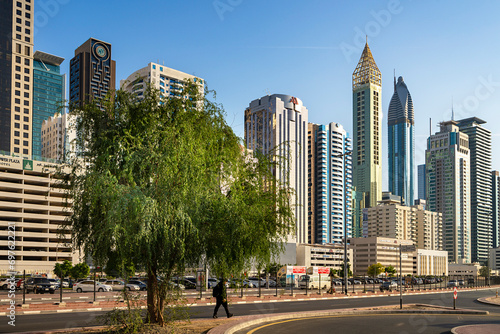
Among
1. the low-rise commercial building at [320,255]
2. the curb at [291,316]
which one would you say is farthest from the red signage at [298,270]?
the low-rise commercial building at [320,255]

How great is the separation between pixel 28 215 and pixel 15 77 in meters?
62.9

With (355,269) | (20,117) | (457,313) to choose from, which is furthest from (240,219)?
(355,269)

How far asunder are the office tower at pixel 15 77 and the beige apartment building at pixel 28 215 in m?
44.9

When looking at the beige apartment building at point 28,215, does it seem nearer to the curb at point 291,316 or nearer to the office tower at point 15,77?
the office tower at point 15,77

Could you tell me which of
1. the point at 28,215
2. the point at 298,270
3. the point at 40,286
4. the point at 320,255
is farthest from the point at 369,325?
the point at 320,255

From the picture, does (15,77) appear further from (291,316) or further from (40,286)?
(291,316)

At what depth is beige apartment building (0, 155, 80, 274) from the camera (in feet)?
368

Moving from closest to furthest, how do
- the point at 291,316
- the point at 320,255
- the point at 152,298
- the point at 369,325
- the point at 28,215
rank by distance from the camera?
the point at 152,298 < the point at 369,325 < the point at 291,316 < the point at 28,215 < the point at 320,255

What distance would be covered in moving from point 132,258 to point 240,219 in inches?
145

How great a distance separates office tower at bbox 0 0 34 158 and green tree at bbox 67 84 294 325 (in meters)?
155

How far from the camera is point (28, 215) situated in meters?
116

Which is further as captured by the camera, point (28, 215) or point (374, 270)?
point (374, 270)

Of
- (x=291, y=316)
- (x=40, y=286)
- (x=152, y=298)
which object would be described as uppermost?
(x=152, y=298)

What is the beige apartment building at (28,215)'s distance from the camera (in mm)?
112062
